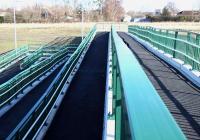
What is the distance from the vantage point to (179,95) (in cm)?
859

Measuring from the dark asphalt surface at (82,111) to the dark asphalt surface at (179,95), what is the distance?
2.24 m

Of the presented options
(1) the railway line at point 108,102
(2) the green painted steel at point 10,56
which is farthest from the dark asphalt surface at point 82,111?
(2) the green painted steel at point 10,56

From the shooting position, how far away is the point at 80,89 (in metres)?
16.9

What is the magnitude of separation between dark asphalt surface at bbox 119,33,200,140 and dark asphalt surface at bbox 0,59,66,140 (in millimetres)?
5385

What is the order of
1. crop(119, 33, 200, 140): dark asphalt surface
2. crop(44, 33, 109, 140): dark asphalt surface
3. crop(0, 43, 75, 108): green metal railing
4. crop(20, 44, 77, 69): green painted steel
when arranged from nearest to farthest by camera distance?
crop(119, 33, 200, 140): dark asphalt surface < crop(44, 33, 109, 140): dark asphalt surface < crop(0, 43, 75, 108): green metal railing < crop(20, 44, 77, 69): green painted steel

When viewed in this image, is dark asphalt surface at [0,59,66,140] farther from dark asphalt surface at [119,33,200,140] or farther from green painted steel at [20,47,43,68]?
green painted steel at [20,47,43,68]

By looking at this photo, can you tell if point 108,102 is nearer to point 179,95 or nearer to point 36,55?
point 179,95

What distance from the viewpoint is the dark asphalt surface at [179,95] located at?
609 centimetres

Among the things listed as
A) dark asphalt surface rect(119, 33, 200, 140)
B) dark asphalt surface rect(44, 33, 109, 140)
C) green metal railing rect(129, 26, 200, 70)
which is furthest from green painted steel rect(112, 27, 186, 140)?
green metal railing rect(129, 26, 200, 70)

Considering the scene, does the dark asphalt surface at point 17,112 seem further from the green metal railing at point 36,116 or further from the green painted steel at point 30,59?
the green painted steel at point 30,59

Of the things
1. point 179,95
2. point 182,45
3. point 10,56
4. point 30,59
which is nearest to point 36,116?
point 179,95

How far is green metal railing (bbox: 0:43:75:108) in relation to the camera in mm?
19609

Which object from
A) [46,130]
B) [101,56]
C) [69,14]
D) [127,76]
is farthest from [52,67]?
[69,14]

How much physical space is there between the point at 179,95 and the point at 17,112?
32.0 feet
